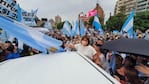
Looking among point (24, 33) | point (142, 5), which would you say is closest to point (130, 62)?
point (24, 33)

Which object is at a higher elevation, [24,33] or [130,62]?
[24,33]

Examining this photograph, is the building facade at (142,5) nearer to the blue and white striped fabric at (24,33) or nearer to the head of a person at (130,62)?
the head of a person at (130,62)

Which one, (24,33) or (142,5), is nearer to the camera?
(24,33)

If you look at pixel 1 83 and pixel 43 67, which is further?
pixel 43 67

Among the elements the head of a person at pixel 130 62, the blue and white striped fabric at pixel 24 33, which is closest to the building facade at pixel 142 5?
the head of a person at pixel 130 62

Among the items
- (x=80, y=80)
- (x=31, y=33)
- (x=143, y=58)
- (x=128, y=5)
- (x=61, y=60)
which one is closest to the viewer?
(x=80, y=80)

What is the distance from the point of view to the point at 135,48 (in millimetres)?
4348

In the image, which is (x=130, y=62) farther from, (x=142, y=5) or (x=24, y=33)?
(x=142, y=5)

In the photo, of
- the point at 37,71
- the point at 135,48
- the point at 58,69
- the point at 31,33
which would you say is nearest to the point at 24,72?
the point at 37,71

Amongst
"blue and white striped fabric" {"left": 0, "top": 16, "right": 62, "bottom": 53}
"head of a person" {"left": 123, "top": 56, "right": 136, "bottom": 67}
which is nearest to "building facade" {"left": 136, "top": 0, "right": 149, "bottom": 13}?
"head of a person" {"left": 123, "top": 56, "right": 136, "bottom": 67}

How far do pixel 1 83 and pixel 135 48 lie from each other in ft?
9.81

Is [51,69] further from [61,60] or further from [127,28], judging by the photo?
[127,28]

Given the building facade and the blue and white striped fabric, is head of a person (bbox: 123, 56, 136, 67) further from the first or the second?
the building facade

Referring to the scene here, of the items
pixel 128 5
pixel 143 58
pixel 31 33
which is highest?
pixel 128 5
